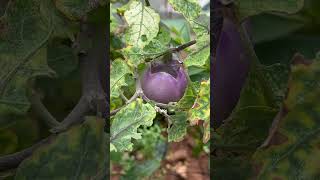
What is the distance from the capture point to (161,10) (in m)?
0.96

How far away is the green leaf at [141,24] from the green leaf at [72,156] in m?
0.23

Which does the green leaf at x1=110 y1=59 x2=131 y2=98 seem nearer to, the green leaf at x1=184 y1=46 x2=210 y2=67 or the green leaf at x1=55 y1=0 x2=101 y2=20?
the green leaf at x1=184 y1=46 x2=210 y2=67

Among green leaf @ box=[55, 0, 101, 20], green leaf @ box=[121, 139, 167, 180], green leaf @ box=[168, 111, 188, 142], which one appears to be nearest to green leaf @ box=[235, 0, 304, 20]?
green leaf @ box=[55, 0, 101, 20]

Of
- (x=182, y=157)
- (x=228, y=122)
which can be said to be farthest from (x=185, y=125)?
(x=182, y=157)

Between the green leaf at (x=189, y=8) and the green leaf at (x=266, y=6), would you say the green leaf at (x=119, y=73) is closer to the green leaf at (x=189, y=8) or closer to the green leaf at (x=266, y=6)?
the green leaf at (x=189, y=8)

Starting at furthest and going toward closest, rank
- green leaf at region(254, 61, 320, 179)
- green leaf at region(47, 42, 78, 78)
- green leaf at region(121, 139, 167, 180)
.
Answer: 1. green leaf at region(121, 139, 167, 180)
2. green leaf at region(47, 42, 78, 78)
3. green leaf at region(254, 61, 320, 179)

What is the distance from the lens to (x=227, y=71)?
0.51 m

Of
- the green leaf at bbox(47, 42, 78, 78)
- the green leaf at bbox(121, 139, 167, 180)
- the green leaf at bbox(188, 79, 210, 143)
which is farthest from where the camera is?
the green leaf at bbox(121, 139, 167, 180)

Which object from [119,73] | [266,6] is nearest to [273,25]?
[266,6]

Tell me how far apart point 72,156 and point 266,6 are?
0.24 m

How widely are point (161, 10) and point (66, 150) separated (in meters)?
0.53

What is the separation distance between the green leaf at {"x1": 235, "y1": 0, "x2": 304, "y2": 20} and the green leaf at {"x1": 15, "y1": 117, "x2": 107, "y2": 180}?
0.17 m

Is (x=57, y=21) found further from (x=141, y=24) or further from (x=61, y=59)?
(x=141, y=24)

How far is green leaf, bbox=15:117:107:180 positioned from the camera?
0.48m
